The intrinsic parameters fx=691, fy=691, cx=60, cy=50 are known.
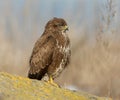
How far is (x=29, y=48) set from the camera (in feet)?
41.3

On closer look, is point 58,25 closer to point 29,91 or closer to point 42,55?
point 42,55

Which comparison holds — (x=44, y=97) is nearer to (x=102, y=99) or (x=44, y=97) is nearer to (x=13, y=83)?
(x=13, y=83)

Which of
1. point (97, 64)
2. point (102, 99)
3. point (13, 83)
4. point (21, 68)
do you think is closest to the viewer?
point (13, 83)

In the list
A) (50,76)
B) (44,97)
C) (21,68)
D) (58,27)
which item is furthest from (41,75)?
(21,68)

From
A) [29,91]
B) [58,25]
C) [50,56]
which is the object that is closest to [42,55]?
[50,56]

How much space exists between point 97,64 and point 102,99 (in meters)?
5.05

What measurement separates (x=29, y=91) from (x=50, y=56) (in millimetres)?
1484

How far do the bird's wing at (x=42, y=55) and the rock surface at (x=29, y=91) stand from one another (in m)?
1.13

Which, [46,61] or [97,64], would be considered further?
[97,64]


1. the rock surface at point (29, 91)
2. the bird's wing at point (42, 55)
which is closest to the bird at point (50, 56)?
the bird's wing at point (42, 55)

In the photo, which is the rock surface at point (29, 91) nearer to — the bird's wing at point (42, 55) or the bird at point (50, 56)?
the bird at point (50, 56)

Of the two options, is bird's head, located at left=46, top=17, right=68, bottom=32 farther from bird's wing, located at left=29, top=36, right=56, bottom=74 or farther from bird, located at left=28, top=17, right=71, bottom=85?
bird's wing, located at left=29, top=36, right=56, bottom=74

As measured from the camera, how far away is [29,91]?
23.2 ft

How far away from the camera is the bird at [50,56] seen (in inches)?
330
